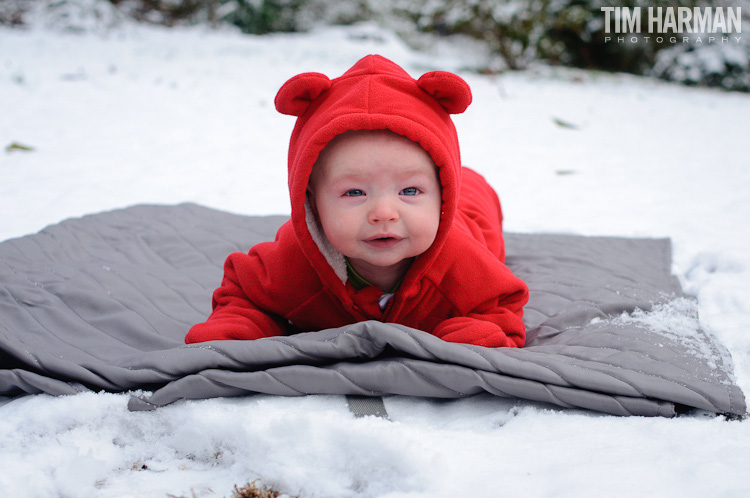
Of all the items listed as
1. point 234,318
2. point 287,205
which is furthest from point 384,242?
point 287,205

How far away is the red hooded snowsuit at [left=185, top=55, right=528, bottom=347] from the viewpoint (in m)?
1.33

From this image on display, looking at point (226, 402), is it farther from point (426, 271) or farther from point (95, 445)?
point (426, 271)

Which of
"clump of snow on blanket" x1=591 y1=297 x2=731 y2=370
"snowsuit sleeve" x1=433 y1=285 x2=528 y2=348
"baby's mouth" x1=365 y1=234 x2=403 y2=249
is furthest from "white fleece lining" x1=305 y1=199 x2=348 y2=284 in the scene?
"clump of snow on blanket" x1=591 y1=297 x2=731 y2=370

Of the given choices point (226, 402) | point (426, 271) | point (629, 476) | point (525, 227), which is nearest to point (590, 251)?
point (525, 227)

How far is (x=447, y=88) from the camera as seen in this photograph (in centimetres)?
138

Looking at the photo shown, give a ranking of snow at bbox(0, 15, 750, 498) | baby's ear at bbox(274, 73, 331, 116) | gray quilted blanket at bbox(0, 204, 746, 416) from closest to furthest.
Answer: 1. snow at bbox(0, 15, 750, 498)
2. gray quilted blanket at bbox(0, 204, 746, 416)
3. baby's ear at bbox(274, 73, 331, 116)

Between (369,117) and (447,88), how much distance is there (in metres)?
0.22

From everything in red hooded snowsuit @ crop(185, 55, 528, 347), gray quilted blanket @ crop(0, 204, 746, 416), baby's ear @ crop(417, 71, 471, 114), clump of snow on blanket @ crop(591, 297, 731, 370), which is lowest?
clump of snow on blanket @ crop(591, 297, 731, 370)

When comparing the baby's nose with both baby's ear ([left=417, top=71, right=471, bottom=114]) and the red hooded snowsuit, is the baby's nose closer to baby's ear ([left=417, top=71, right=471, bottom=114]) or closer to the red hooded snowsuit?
the red hooded snowsuit

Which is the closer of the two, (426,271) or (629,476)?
(629,476)

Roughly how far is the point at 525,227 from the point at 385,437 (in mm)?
1985

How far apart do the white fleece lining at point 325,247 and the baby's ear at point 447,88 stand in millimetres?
393

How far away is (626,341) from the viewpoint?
1.49 m

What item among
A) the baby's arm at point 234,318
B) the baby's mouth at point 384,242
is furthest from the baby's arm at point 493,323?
the baby's arm at point 234,318
